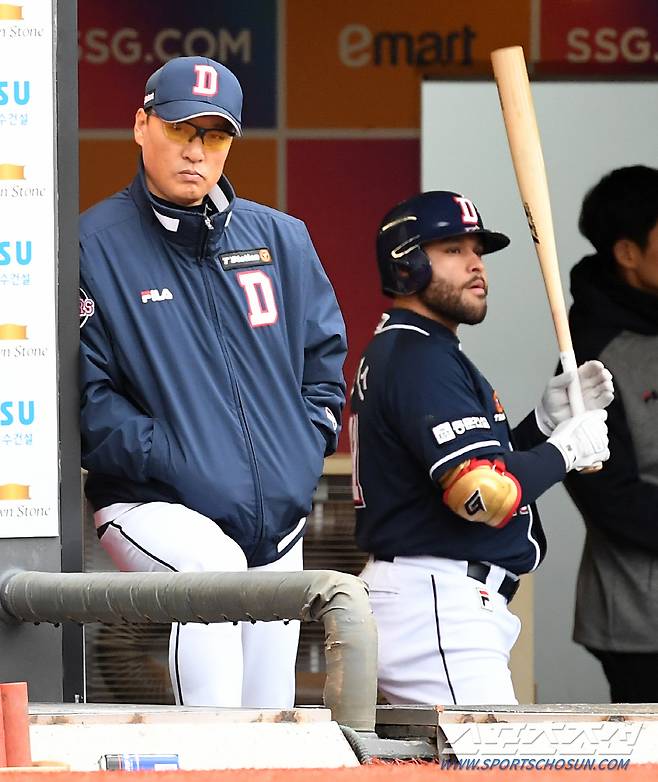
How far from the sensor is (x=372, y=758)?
190 centimetres

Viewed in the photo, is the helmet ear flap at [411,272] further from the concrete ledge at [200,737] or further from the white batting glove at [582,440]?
the concrete ledge at [200,737]

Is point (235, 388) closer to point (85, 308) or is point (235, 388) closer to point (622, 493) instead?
point (85, 308)

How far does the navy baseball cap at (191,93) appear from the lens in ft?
9.50

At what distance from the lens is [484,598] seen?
3336mm

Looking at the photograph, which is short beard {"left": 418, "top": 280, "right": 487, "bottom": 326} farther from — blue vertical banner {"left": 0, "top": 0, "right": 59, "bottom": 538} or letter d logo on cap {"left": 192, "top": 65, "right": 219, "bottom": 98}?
blue vertical banner {"left": 0, "top": 0, "right": 59, "bottom": 538}

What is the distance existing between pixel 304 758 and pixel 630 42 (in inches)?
174

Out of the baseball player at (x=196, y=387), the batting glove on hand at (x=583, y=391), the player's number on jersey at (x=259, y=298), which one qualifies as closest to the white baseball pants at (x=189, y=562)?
the baseball player at (x=196, y=387)

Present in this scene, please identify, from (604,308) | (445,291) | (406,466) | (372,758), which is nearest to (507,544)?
(406,466)

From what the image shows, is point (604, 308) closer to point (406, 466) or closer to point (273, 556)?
point (406, 466)

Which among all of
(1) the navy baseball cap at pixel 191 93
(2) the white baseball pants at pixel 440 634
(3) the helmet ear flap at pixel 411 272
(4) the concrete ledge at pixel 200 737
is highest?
(1) the navy baseball cap at pixel 191 93

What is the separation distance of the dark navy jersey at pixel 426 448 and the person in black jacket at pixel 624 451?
350 millimetres

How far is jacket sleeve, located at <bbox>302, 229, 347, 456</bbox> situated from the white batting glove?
0.52m

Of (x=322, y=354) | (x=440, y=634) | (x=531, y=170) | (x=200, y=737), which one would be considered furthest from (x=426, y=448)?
(x=200, y=737)

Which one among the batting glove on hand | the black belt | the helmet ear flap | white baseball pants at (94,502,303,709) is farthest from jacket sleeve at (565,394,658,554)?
white baseball pants at (94,502,303,709)
